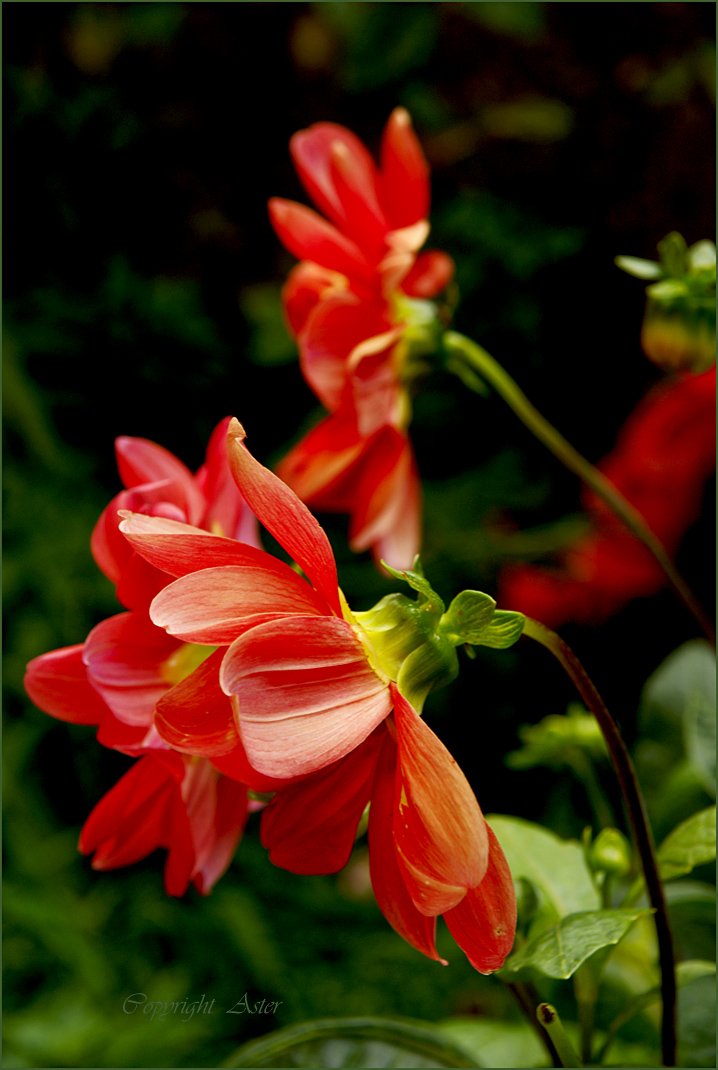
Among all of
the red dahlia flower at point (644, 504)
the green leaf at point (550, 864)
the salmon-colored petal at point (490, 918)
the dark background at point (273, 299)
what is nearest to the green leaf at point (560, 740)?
the green leaf at point (550, 864)

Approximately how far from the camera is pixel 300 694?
227 millimetres

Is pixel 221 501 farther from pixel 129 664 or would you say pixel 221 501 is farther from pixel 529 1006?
pixel 529 1006

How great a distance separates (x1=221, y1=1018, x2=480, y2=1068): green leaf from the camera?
1.05 feet

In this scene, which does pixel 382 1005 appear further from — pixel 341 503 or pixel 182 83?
pixel 182 83

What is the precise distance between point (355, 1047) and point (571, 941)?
0.39 feet

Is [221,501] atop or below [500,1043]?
atop

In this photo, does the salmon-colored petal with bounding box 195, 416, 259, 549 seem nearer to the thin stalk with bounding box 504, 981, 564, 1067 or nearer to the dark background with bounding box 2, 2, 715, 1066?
the thin stalk with bounding box 504, 981, 564, 1067

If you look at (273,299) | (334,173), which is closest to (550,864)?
(334,173)

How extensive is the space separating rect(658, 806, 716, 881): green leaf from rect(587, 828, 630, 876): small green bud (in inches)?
0.4

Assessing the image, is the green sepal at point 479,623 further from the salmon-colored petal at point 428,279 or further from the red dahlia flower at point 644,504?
the red dahlia flower at point 644,504

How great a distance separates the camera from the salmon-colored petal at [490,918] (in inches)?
8.8

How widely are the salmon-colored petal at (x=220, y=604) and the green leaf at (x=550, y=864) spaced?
5.3 inches

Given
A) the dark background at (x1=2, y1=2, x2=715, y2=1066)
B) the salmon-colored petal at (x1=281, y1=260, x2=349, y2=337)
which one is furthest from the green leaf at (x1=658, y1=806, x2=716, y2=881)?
the dark background at (x1=2, y1=2, x2=715, y2=1066)

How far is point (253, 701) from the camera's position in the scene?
219 mm
